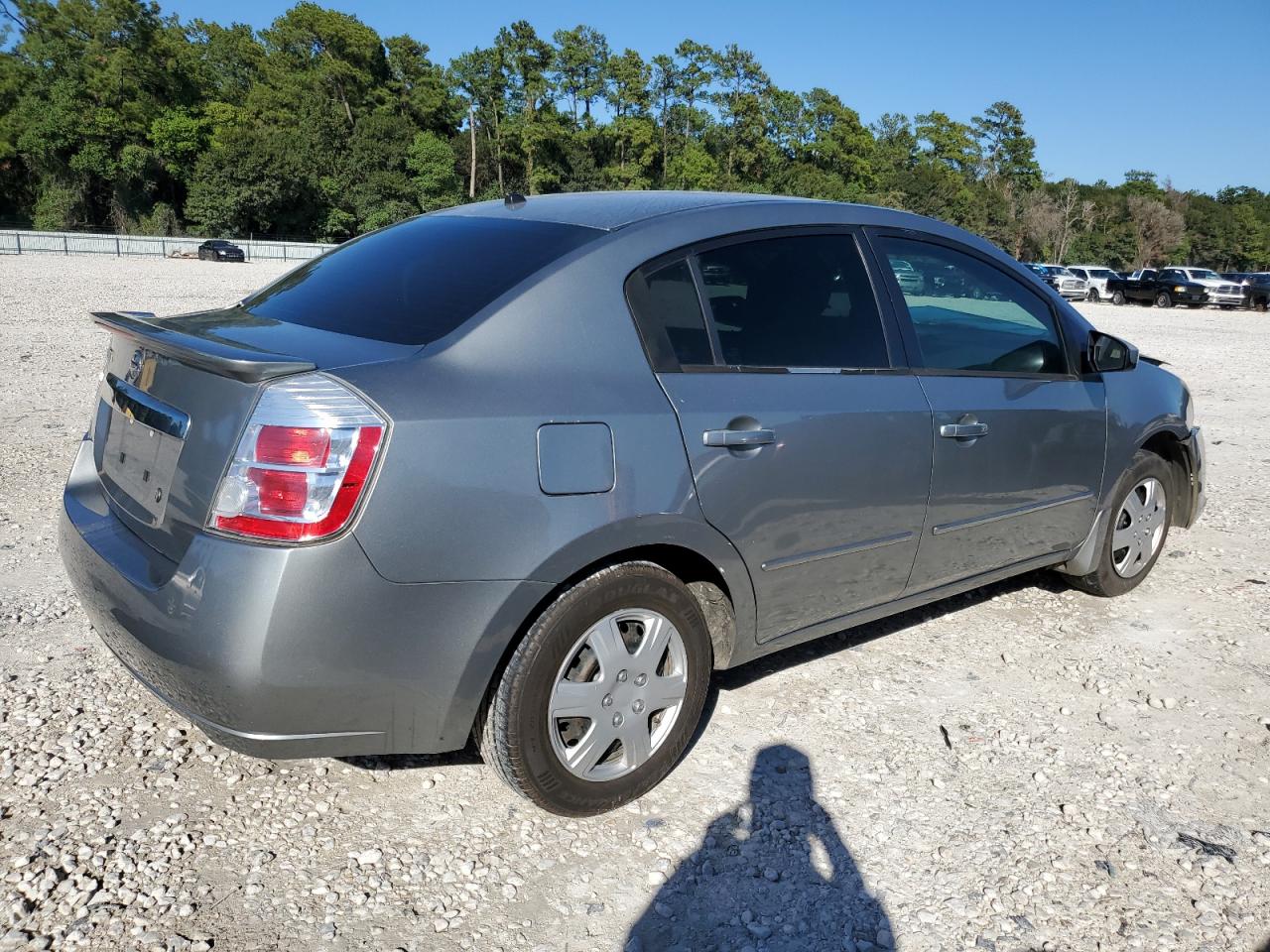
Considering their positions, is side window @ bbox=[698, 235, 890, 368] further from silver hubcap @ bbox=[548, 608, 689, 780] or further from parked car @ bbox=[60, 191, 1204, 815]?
silver hubcap @ bbox=[548, 608, 689, 780]

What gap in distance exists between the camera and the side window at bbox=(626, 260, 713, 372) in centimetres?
291

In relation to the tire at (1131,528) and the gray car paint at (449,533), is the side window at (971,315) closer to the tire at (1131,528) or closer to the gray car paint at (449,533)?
the gray car paint at (449,533)

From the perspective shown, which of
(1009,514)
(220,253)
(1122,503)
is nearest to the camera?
(1009,514)

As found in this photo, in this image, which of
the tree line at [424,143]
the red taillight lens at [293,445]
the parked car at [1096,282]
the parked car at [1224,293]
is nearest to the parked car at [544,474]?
the red taillight lens at [293,445]

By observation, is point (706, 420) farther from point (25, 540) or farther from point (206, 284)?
point (206, 284)

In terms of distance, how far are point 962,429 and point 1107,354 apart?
1203 mm

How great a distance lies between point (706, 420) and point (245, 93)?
97466mm

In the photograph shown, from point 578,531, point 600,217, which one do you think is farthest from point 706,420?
point 600,217

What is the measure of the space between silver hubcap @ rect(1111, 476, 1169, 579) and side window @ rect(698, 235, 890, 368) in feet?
6.71

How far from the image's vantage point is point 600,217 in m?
3.16

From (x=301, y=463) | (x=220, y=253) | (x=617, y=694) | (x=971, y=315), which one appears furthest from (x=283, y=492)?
(x=220, y=253)

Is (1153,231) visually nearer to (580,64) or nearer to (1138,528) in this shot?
(580,64)

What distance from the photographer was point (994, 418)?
12.5ft

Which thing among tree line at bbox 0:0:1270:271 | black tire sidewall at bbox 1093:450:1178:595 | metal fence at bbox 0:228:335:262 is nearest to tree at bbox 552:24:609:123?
tree line at bbox 0:0:1270:271
